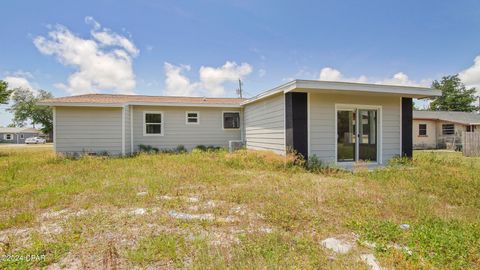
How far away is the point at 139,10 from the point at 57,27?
12.9 ft

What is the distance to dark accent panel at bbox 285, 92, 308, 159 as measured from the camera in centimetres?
732

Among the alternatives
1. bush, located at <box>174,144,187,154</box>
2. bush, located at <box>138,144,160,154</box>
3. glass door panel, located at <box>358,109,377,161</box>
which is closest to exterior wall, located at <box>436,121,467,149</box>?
glass door panel, located at <box>358,109,377,161</box>

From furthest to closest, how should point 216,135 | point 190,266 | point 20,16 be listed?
point 216,135 → point 20,16 → point 190,266

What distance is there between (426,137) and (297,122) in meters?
17.6

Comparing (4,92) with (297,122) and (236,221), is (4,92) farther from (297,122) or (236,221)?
(236,221)

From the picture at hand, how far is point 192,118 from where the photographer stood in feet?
40.5

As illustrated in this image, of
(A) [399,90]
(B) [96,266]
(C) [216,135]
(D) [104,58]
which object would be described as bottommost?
(B) [96,266]

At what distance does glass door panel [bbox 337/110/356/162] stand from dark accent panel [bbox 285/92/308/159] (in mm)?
1416

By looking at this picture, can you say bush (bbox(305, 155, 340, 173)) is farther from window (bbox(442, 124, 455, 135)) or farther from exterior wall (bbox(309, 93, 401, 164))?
window (bbox(442, 124, 455, 135))

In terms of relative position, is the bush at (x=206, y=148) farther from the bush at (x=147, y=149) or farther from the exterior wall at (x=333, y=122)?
the exterior wall at (x=333, y=122)

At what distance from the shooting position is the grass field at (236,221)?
2.29m

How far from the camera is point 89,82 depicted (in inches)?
781

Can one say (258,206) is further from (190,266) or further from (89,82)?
(89,82)

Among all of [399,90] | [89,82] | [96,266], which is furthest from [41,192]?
[89,82]
